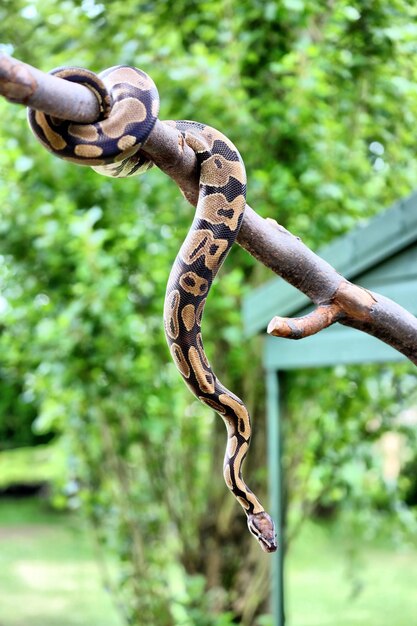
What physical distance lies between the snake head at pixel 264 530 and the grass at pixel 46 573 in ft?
13.4

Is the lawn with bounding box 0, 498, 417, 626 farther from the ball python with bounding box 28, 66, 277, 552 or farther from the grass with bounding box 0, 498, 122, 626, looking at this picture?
the ball python with bounding box 28, 66, 277, 552

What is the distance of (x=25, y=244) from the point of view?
4.60m

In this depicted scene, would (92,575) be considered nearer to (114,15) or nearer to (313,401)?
(313,401)

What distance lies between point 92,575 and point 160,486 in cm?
418

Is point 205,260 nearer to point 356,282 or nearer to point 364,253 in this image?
point 364,253

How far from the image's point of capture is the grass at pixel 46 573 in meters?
7.07

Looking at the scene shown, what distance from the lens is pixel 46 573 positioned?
8.54m

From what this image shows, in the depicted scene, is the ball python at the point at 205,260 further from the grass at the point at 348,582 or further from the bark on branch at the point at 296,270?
the grass at the point at 348,582

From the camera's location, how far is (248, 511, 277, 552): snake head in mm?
1563

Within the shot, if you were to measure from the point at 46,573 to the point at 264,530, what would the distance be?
7.56 metres

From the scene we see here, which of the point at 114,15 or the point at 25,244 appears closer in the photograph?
the point at 114,15

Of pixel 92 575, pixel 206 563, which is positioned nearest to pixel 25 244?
pixel 206 563

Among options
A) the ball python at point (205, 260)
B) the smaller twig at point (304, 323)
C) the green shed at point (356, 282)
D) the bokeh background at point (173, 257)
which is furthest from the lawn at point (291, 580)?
the smaller twig at point (304, 323)

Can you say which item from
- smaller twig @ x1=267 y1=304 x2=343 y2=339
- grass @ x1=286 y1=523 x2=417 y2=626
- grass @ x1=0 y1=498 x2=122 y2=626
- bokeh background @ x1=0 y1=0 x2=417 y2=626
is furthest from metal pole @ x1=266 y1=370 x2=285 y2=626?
smaller twig @ x1=267 y1=304 x2=343 y2=339
